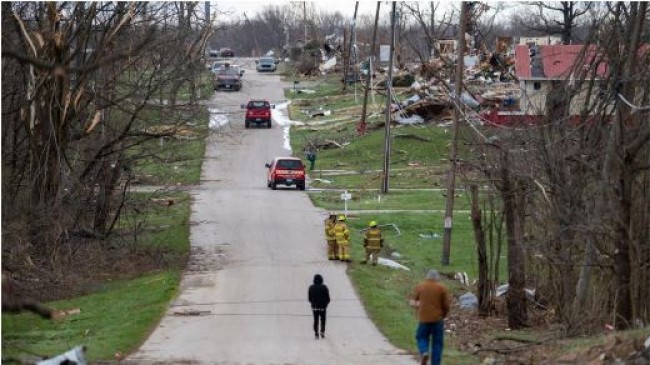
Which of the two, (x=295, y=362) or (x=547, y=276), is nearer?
(x=295, y=362)

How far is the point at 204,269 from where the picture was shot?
31.5 m

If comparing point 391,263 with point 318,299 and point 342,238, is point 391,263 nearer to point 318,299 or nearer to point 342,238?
point 342,238

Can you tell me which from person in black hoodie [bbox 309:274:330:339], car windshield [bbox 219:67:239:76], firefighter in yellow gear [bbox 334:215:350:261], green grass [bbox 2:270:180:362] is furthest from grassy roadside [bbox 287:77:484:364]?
car windshield [bbox 219:67:239:76]

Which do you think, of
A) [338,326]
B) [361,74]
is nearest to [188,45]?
[338,326]

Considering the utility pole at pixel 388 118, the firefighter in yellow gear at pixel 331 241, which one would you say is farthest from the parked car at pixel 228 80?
the firefighter in yellow gear at pixel 331 241

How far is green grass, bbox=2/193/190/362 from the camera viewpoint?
20.7 meters

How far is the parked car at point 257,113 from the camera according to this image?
245 ft

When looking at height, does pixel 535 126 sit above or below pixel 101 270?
above

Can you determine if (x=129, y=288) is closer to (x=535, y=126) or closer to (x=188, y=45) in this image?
(x=535, y=126)

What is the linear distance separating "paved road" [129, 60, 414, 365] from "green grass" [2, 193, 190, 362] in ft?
1.46

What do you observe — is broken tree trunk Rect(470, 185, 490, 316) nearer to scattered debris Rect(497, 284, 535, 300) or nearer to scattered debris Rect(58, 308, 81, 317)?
scattered debris Rect(497, 284, 535, 300)

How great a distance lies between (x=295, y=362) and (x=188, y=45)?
25396 mm

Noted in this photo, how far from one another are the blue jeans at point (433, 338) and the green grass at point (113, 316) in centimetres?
561

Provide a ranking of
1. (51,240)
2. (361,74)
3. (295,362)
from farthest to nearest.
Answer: (361,74) < (51,240) < (295,362)
